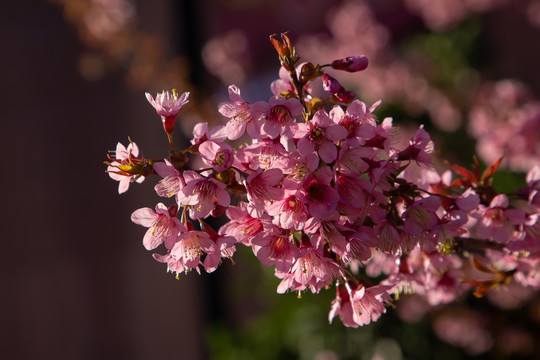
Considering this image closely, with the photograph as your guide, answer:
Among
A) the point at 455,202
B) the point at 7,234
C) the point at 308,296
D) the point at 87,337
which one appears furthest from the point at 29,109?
the point at 455,202

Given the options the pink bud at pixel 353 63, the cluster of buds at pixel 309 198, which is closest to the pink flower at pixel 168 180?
the cluster of buds at pixel 309 198

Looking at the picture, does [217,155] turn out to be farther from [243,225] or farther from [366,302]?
[366,302]

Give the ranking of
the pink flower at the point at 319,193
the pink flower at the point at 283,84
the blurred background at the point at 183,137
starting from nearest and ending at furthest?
the pink flower at the point at 319,193
the pink flower at the point at 283,84
the blurred background at the point at 183,137

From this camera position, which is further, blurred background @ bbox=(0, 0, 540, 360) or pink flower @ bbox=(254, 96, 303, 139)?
blurred background @ bbox=(0, 0, 540, 360)

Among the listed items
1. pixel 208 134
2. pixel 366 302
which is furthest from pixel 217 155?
pixel 366 302

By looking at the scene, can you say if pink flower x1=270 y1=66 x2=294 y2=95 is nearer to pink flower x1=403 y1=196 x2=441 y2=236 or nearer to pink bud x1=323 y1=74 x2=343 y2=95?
pink bud x1=323 y1=74 x2=343 y2=95

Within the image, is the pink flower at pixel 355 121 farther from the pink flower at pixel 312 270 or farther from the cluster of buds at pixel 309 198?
the pink flower at pixel 312 270

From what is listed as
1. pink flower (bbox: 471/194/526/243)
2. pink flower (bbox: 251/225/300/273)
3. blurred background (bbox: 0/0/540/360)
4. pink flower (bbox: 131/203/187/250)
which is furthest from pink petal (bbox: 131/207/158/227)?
blurred background (bbox: 0/0/540/360)
